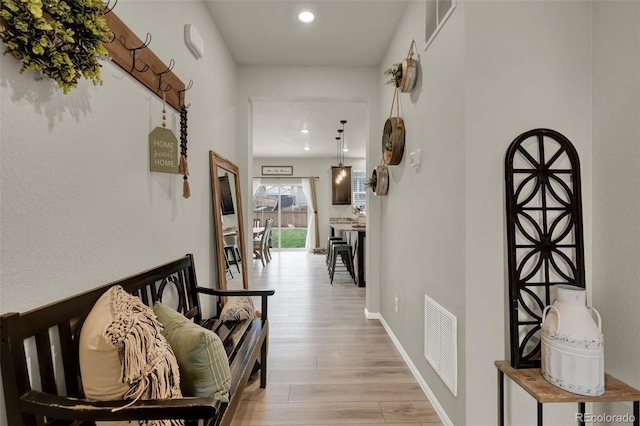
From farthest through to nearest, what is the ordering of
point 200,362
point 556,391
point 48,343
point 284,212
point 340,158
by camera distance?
point 284,212, point 340,158, point 556,391, point 200,362, point 48,343

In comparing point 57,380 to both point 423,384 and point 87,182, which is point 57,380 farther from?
point 423,384

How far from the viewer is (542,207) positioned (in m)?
1.53

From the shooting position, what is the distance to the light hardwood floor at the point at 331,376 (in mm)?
1878

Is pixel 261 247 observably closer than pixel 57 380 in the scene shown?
No

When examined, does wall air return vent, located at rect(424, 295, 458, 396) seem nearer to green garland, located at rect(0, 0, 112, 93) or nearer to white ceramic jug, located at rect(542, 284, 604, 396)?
white ceramic jug, located at rect(542, 284, 604, 396)

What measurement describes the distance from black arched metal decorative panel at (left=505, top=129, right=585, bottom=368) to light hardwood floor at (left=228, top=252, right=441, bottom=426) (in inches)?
33.7

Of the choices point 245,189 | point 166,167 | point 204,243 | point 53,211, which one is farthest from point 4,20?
point 245,189

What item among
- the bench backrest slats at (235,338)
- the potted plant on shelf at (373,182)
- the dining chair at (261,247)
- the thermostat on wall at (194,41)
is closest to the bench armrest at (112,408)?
the bench backrest slats at (235,338)

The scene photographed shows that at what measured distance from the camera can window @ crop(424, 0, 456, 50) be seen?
5.60ft

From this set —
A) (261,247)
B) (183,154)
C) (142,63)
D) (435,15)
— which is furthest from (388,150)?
(261,247)

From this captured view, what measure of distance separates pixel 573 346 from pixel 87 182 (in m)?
2.02

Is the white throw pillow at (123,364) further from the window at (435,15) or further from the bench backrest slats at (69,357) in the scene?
the window at (435,15)

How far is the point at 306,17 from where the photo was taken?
2611 millimetres

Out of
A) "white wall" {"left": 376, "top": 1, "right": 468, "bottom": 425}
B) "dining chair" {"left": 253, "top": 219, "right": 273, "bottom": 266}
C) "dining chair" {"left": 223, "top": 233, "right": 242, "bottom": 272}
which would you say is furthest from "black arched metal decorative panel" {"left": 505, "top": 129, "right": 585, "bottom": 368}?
"dining chair" {"left": 253, "top": 219, "right": 273, "bottom": 266}
